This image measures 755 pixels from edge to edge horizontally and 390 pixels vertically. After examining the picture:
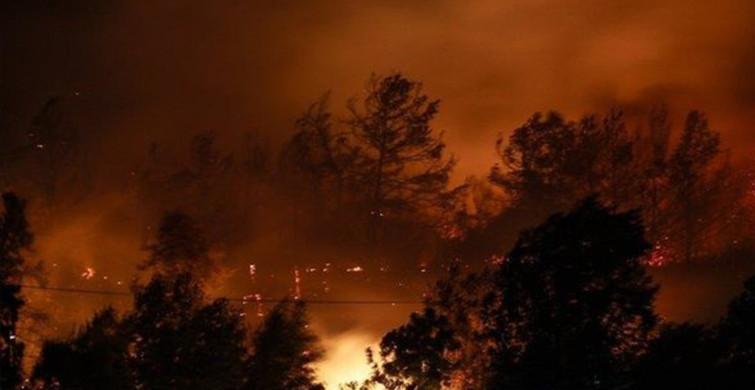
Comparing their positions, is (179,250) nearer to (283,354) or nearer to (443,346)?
(283,354)

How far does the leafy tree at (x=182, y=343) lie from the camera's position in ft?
56.7

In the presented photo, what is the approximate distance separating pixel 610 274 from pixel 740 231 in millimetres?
30812

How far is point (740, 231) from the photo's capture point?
40312mm

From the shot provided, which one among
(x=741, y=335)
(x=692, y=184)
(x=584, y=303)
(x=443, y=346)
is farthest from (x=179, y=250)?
(x=692, y=184)

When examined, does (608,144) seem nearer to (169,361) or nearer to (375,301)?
(375,301)

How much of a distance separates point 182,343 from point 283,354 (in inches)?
109

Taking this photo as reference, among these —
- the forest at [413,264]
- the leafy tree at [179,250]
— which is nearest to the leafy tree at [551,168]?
the forest at [413,264]

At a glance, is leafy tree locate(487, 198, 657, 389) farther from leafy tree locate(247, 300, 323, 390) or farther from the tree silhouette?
the tree silhouette

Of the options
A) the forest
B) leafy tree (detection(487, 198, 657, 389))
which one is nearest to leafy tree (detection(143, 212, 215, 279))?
the forest

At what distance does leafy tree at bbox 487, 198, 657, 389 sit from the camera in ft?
44.4

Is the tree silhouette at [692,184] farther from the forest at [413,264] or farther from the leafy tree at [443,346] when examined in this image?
the leafy tree at [443,346]

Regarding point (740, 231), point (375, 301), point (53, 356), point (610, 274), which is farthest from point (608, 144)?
point (53, 356)

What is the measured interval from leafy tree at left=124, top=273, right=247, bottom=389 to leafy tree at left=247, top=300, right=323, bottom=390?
0.48 meters

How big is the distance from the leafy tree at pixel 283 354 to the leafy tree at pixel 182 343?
477 millimetres
